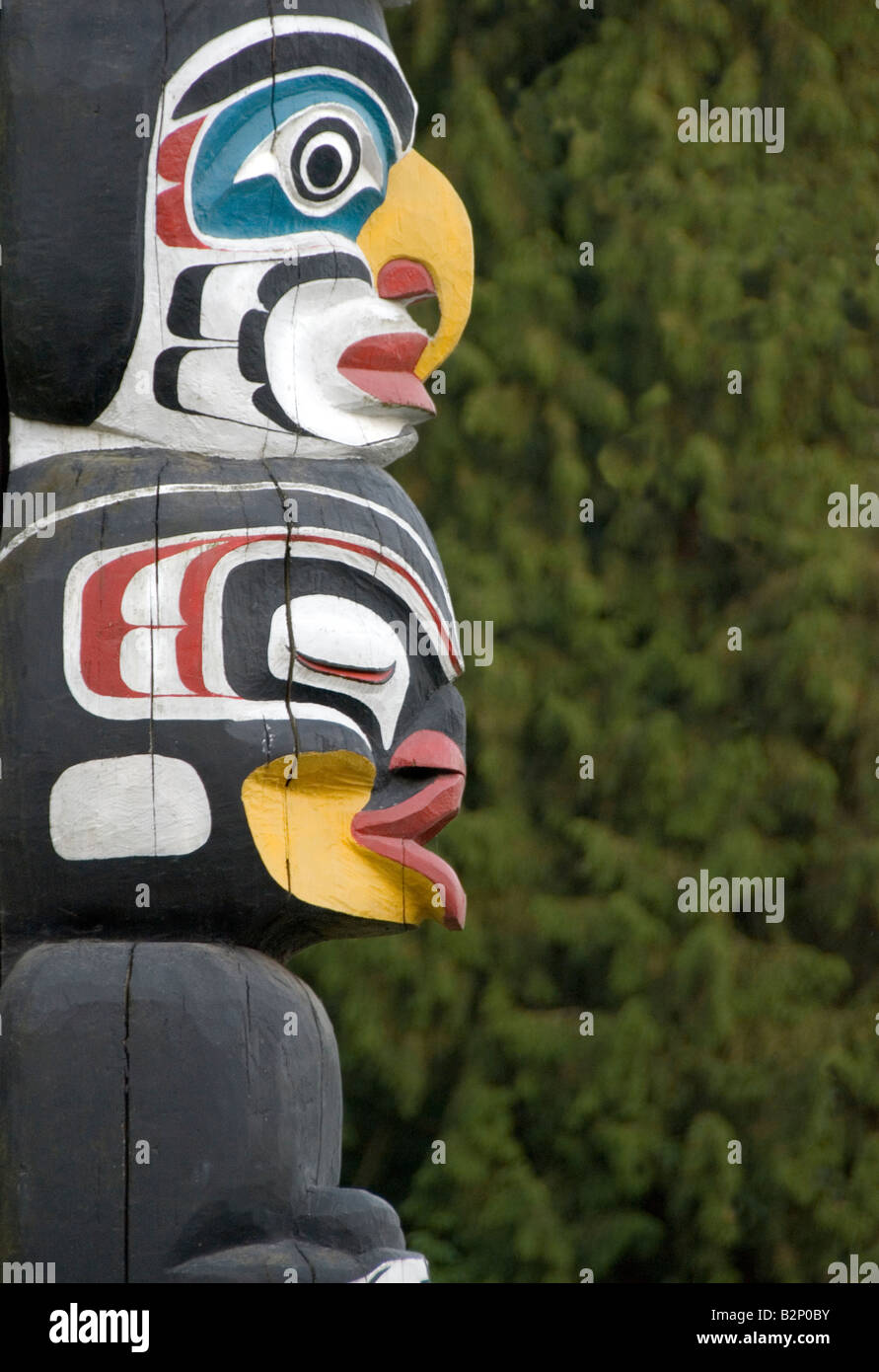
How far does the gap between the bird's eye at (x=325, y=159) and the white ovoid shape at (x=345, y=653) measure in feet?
2.50

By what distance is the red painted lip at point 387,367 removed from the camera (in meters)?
3.97

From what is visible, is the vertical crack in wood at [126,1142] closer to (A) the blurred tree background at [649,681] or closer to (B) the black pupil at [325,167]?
(B) the black pupil at [325,167]

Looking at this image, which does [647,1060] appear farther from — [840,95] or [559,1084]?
[840,95]

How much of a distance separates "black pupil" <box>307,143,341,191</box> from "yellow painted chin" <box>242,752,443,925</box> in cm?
104

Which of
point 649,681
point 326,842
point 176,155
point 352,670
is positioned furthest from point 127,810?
point 649,681

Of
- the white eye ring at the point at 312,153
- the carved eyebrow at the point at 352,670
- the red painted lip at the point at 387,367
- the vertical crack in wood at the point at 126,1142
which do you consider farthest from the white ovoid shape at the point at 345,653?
the white eye ring at the point at 312,153

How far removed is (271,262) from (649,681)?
12.9ft

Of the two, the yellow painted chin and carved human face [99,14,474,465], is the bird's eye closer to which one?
carved human face [99,14,474,465]

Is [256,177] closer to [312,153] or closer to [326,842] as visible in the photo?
[312,153]

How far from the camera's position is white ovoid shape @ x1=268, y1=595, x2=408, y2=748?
3.70 metres

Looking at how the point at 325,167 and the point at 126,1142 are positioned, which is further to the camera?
the point at 325,167

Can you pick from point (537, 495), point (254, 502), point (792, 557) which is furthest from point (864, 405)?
point (254, 502)

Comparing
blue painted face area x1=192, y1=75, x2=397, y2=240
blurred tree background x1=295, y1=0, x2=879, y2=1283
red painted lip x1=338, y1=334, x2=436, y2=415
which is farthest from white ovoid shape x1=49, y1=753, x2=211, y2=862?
blurred tree background x1=295, y1=0, x2=879, y2=1283

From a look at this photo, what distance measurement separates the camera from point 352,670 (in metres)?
3.75
